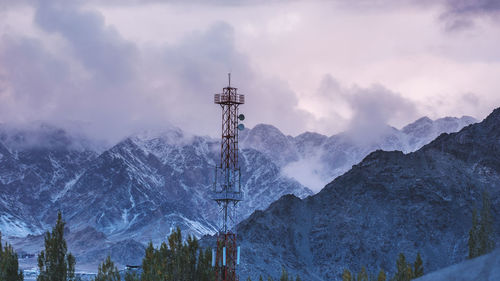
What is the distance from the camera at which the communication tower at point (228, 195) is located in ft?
198

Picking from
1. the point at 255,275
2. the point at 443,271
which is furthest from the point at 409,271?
the point at 255,275

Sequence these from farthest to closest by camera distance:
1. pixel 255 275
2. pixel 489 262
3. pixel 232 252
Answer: pixel 255 275 < pixel 232 252 < pixel 489 262

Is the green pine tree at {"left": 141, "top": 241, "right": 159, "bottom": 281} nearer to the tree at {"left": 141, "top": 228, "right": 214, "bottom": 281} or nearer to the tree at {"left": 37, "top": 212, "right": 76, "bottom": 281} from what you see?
the tree at {"left": 141, "top": 228, "right": 214, "bottom": 281}

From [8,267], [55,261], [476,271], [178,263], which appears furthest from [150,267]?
[476,271]

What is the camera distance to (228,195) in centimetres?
6091

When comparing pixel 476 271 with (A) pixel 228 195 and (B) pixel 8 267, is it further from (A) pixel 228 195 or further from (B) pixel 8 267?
(B) pixel 8 267

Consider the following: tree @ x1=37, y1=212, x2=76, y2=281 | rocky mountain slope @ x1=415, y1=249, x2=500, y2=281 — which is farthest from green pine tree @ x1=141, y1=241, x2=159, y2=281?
rocky mountain slope @ x1=415, y1=249, x2=500, y2=281

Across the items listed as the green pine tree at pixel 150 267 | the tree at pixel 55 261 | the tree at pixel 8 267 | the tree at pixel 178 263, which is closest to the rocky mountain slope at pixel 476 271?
the tree at pixel 178 263

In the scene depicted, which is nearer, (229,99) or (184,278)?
(229,99)

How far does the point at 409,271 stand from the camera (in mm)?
100750

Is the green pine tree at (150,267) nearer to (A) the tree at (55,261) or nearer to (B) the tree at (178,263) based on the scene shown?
(B) the tree at (178,263)

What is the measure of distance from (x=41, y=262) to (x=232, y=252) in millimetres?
23131

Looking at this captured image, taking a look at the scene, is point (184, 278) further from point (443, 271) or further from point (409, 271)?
point (443, 271)

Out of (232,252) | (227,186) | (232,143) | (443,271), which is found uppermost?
(232,143)
